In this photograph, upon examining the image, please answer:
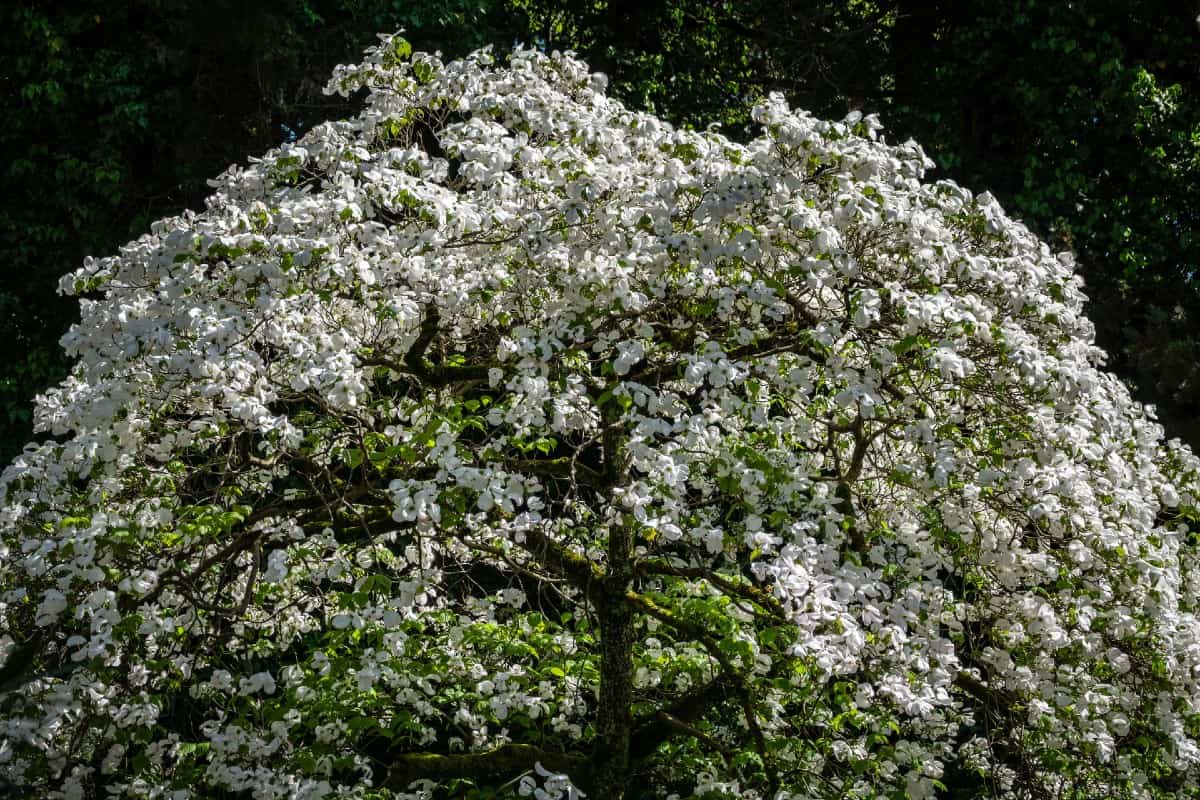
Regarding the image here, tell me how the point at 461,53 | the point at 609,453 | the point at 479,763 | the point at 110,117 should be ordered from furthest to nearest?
1. the point at 461,53
2. the point at 110,117
3. the point at 479,763
4. the point at 609,453

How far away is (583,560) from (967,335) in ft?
6.24

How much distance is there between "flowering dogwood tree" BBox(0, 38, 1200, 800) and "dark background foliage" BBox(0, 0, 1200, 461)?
573 centimetres

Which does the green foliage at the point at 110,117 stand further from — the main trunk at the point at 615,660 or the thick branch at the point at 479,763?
the main trunk at the point at 615,660

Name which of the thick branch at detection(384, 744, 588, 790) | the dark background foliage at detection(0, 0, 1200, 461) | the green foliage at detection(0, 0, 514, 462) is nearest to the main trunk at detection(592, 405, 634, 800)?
the thick branch at detection(384, 744, 588, 790)

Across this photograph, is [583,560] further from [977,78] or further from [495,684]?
[977,78]

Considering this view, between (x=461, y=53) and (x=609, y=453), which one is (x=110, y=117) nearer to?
(x=461, y=53)

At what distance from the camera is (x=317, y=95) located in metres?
10.6

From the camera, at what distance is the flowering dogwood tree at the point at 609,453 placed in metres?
3.69

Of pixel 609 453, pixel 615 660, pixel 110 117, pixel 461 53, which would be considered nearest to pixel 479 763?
pixel 615 660

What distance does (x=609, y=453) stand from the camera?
4.66 meters

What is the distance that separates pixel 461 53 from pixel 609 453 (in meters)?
7.20

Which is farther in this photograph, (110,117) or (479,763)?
(110,117)

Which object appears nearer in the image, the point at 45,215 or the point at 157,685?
the point at 157,685

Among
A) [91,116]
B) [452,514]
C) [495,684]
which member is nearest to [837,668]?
[452,514]
